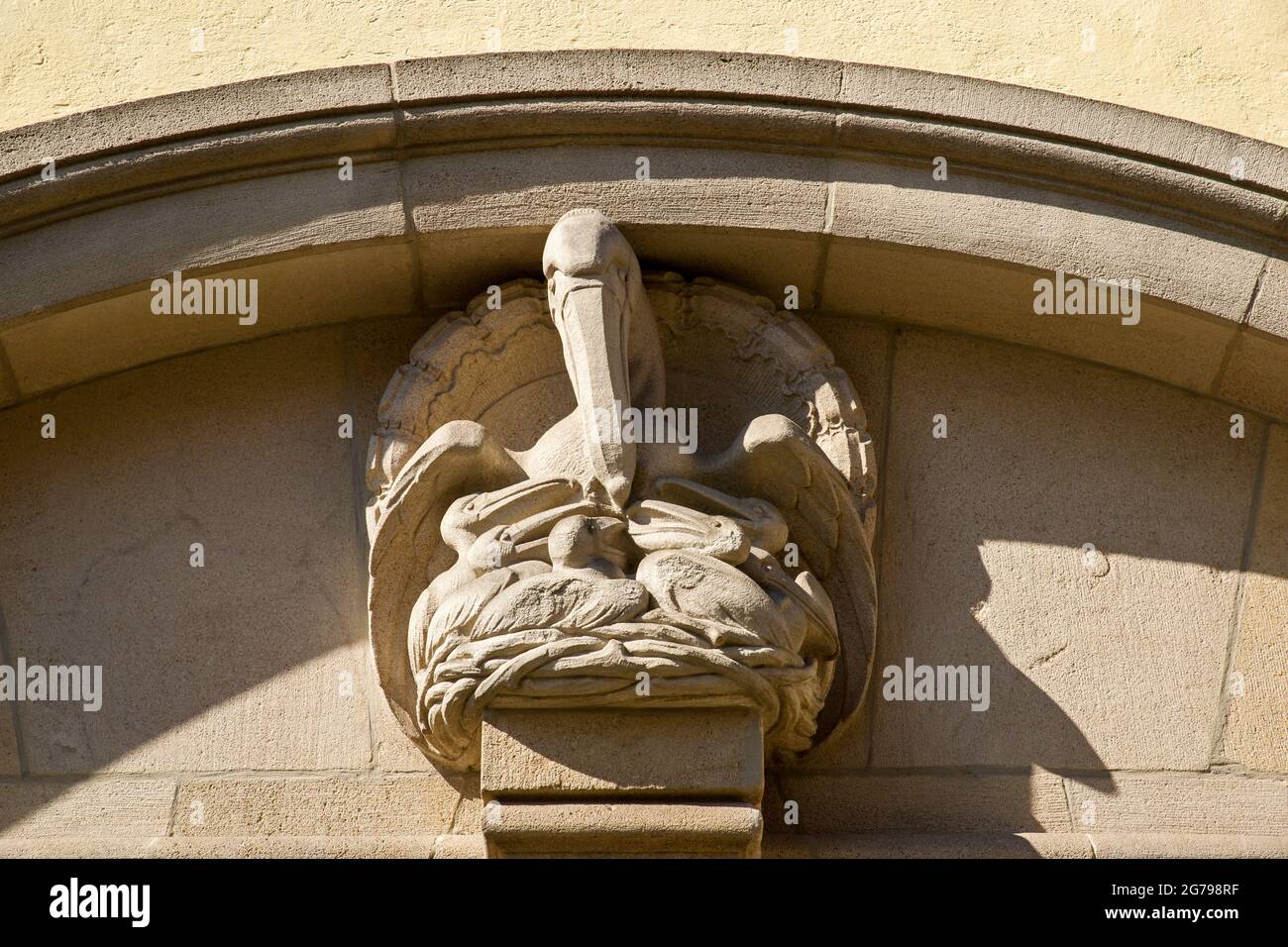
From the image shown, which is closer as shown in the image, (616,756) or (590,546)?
(616,756)

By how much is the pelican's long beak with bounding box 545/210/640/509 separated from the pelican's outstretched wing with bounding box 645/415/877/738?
0.43ft

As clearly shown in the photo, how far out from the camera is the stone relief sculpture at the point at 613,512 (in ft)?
14.9

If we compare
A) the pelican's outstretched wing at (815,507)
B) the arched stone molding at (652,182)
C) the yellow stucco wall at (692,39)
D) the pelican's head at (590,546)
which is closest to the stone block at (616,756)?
the pelican's head at (590,546)

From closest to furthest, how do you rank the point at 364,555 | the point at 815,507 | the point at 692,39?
the point at 815,507
the point at 364,555
the point at 692,39

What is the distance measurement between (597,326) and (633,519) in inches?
19.1

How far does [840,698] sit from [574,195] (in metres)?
1.45

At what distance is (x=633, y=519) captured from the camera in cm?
489

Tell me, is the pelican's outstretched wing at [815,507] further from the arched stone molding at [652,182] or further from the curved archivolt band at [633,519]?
the arched stone molding at [652,182]

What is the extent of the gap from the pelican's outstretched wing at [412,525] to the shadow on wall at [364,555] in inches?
3.9

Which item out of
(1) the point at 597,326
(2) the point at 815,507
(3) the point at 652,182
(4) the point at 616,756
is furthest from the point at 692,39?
(4) the point at 616,756

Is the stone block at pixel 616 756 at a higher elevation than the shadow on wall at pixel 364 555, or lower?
lower

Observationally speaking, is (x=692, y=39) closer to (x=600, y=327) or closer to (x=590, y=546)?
(x=600, y=327)

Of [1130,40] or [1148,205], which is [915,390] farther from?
[1130,40]

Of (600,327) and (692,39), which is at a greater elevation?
(692,39)
